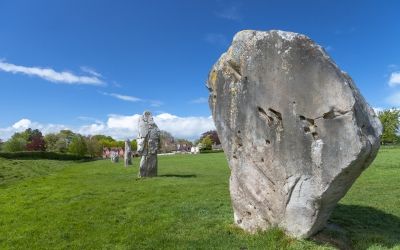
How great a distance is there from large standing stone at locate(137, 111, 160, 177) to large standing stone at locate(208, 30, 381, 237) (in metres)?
15.1

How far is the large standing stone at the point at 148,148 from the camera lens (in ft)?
86.7

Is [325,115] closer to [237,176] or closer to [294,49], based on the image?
[294,49]

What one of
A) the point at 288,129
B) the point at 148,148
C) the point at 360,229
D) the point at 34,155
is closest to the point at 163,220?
the point at 288,129

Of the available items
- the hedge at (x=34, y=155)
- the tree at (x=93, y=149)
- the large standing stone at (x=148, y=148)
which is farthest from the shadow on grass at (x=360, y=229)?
the tree at (x=93, y=149)

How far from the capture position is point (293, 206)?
1002 cm

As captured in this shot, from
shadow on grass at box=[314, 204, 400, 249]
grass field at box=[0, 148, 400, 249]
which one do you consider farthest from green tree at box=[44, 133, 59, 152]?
shadow on grass at box=[314, 204, 400, 249]

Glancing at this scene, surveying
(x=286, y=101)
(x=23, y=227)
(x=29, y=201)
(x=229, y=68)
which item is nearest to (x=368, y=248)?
(x=286, y=101)

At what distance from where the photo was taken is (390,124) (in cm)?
9956

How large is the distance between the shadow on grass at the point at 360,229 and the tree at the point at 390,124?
303 ft

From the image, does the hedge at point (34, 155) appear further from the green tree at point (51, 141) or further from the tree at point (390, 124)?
the tree at point (390, 124)

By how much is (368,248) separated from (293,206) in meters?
2.02

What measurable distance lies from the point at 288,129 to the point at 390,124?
9950 centimetres

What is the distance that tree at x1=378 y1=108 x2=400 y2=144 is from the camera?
98250mm

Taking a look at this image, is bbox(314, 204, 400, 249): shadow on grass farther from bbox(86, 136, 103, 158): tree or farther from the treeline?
bbox(86, 136, 103, 158): tree
